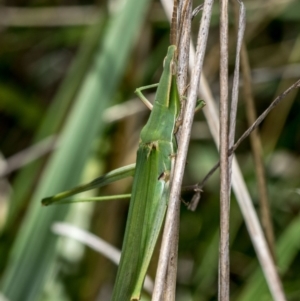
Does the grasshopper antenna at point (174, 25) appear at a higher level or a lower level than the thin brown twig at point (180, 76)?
higher

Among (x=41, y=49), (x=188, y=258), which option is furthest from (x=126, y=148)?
(x=41, y=49)

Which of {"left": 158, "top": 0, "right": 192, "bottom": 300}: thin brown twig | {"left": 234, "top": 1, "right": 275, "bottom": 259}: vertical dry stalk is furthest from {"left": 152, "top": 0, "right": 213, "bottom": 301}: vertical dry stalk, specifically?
{"left": 234, "top": 1, "right": 275, "bottom": 259}: vertical dry stalk

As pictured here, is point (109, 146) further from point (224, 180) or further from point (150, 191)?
point (224, 180)

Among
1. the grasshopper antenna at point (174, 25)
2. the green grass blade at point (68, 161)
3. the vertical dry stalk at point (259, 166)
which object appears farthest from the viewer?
the green grass blade at point (68, 161)

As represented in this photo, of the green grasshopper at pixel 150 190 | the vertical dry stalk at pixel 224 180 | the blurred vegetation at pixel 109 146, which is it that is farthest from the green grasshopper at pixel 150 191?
the blurred vegetation at pixel 109 146

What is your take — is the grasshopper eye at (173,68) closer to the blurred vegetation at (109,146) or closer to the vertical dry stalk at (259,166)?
the vertical dry stalk at (259,166)

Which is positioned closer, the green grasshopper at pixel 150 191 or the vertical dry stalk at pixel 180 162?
the vertical dry stalk at pixel 180 162

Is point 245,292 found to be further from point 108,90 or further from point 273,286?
point 108,90
